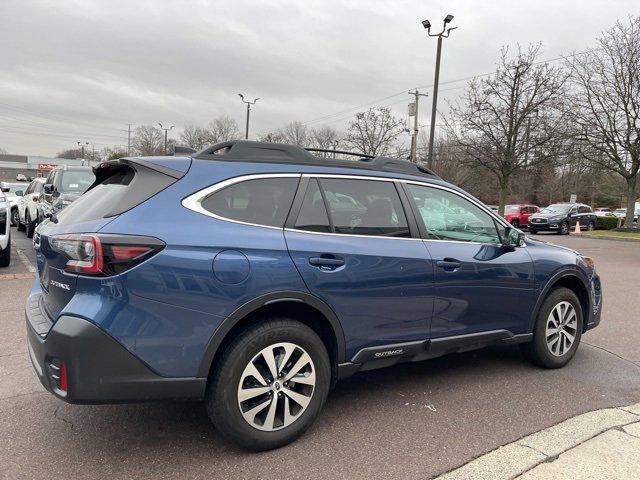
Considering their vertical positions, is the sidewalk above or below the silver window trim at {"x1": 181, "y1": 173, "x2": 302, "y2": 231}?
below

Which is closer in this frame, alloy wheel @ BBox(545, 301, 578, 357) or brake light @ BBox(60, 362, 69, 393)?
brake light @ BBox(60, 362, 69, 393)

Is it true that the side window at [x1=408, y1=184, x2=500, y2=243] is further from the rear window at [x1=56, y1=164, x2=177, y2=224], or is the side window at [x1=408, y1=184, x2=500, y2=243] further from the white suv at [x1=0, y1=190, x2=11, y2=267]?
the white suv at [x1=0, y1=190, x2=11, y2=267]

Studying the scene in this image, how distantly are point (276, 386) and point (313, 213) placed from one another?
1052 millimetres

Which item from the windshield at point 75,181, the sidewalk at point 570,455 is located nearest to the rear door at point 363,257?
the sidewalk at point 570,455

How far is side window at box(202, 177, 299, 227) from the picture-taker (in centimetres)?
284

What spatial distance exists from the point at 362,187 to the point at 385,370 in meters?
1.75

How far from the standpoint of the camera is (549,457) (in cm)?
292

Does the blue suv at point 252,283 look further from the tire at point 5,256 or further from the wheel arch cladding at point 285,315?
the tire at point 5,256

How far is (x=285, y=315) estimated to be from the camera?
2.97 m

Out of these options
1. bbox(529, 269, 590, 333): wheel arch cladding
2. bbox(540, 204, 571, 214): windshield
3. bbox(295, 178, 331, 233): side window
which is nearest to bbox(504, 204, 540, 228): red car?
bbox(540, 204, 571, 214): windshield

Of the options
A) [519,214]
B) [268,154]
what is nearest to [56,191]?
[268,154]

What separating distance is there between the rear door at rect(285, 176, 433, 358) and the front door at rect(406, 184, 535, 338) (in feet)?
0.52

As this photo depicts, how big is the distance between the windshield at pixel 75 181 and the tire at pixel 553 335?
342 inches

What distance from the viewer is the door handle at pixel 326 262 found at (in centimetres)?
295
